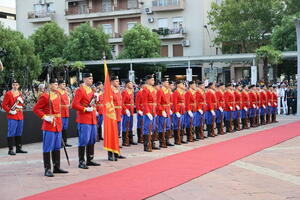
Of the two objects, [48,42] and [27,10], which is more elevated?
[27,10]

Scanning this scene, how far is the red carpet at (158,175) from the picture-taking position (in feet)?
23.1

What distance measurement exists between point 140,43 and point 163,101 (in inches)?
1051

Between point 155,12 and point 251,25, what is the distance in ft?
36.3

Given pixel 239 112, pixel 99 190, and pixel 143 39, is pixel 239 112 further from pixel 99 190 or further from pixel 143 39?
pixel 143 39

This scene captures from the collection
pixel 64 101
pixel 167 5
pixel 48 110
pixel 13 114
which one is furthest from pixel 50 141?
pixel 167 5

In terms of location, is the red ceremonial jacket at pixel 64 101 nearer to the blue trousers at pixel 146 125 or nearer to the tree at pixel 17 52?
the blue trousers at pixel 146 125

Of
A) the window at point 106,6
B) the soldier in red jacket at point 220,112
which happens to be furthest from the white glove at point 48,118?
the window at point 106,6

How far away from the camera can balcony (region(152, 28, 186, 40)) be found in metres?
43.0

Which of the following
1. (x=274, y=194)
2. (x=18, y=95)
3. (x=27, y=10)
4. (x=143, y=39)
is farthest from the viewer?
(x=27, y=10)

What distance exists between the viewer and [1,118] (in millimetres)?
12820

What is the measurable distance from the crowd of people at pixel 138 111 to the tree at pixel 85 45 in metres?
23.0

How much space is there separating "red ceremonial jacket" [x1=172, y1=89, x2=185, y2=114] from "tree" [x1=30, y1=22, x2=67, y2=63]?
2905 centimetres

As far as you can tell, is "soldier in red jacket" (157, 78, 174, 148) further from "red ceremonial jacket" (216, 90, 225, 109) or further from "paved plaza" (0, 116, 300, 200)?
"red ceremonial jacket" (216, 90, 225, 109)

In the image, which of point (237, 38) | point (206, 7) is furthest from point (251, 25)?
point (206, 7)
